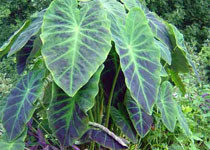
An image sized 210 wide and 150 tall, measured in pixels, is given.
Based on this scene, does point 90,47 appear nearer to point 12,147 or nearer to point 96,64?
point 96,64

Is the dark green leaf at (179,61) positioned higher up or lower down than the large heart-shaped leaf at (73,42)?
lower down

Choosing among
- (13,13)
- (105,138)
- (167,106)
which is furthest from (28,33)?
(13,13)

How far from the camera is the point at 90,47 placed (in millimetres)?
1448

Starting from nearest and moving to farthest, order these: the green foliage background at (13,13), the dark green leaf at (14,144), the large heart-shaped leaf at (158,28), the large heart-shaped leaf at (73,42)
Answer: the large heart-shaped leaf at (73,42), the dark green leaf at (14,144), the large heart-shaped leaf at (158,28), the green foliage background at (13,13)

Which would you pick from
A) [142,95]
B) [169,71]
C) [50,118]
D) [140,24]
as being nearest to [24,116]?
[50,118]

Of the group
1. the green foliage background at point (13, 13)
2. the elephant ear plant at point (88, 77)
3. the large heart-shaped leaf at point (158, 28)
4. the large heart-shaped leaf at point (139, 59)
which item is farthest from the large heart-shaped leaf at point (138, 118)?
the green foliage background at point (13, 13)

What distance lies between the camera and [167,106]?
1773mm

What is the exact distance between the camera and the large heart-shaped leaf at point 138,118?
5.44ft

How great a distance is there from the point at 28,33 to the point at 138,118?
586mm

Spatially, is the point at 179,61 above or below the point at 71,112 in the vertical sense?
below

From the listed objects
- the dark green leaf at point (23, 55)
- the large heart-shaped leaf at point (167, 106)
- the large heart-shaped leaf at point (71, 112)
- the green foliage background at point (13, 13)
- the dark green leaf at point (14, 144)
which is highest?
the dark green leaf at point (23, 55)

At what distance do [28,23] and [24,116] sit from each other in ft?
1.55

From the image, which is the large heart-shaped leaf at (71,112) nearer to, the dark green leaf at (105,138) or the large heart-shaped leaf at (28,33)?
the dark green leaf at (105,138)

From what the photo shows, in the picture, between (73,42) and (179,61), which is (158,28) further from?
(73,42)
